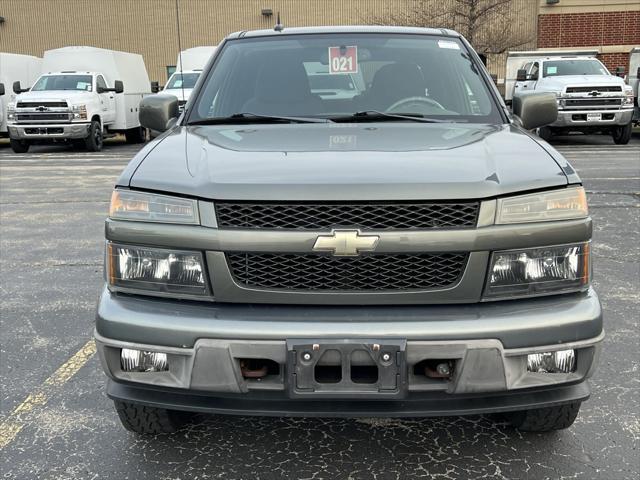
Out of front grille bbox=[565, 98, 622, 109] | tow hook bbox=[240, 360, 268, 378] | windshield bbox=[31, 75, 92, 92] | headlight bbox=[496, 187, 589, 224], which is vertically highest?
windshield bbox=[31, 75, 92, 92]

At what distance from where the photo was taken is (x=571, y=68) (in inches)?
645

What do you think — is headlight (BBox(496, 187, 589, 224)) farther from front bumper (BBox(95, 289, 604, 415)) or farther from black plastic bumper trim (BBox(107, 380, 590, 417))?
black plastic bumper trim (BBox(107, 380, 590, 417))

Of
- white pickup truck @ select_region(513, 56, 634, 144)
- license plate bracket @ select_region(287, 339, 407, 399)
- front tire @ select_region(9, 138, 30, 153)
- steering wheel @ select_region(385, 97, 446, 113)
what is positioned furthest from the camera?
front tire @ select_region(9, 138, 30, 153)

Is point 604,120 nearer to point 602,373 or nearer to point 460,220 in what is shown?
point 602,373

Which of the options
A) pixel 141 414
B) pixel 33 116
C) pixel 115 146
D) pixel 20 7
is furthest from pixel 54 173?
pixel 20 7

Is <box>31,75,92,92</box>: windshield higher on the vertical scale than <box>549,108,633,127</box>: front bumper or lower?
higher

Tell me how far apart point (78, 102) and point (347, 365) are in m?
15.3

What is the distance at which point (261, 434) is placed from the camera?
2.91 m

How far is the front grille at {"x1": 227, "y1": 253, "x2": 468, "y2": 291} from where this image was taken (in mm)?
2285

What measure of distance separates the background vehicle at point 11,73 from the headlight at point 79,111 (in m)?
2.85

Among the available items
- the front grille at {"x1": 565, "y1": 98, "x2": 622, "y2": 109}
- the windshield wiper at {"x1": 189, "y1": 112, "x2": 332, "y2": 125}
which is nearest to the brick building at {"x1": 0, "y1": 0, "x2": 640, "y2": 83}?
the front grille at {"x1": 565, "y1": 98, "x2": 622, "y2": 109}

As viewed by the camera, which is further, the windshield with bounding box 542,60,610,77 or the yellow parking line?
the windshield with bounding box 542,60,610,77

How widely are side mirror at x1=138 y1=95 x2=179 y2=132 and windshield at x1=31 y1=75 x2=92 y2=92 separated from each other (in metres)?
14.1

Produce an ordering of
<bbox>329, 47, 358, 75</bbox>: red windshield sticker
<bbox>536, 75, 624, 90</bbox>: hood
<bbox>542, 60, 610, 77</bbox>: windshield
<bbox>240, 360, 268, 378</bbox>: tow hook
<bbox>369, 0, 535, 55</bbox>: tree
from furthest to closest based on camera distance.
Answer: <bbox>369, 0, 535, 55</bbox>: tree → <bbox>542, 60, 610, 77</bbox>: windshield → <bbox>536, 75, 624, 90</bbox>: hood → <bbox>329, 47, 358, 75</bbox>: red windshield sticker → <bbox>240, 360, 268, 378</bbox>: tow hook
